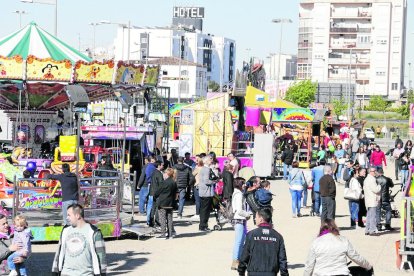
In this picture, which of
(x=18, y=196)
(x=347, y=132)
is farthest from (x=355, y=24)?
(x=18, y=196)

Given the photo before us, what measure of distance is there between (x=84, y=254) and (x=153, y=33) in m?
155

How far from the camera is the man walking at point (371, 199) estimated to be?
21.9 metres

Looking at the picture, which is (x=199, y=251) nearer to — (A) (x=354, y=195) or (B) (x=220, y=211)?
(B) (x=220, y=211)

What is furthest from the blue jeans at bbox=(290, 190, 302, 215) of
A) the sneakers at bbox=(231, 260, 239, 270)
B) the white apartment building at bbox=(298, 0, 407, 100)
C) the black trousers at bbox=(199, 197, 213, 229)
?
the white apartment building at bbox=(298, 0, 407, 100)

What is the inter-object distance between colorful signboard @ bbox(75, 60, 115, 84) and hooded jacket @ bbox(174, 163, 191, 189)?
109 inches

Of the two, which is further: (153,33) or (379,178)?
(153,33)

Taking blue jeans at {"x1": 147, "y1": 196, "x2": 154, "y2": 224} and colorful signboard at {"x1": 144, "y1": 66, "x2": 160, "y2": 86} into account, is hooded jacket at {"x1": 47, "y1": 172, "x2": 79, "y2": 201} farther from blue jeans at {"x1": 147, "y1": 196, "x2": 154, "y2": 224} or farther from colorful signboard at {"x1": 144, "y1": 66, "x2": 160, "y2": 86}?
colorful signboard at {"x1": 144, "y1": 66, "x2": 160, "y2": 86}

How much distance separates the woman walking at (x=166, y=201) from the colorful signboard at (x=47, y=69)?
4607 mm

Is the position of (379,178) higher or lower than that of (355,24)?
lower

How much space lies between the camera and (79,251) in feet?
38.7

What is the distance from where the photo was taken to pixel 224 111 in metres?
38.7

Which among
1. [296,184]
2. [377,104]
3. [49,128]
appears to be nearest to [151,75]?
[49,128]

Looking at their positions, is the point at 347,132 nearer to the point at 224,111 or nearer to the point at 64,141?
the point at 224,111

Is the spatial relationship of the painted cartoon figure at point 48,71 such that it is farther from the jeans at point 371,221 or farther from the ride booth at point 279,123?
the ride booth at point 279,123
